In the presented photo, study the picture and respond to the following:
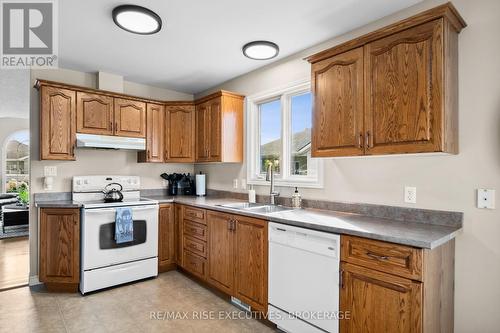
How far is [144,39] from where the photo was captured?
2.69m

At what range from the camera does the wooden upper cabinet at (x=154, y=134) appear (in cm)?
385

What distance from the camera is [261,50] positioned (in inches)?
112

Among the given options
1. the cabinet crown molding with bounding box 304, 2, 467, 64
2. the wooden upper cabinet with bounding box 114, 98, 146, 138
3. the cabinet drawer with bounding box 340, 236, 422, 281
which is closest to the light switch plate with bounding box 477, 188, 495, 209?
the cabinet drawer with bounding box 340, 236, 422, 281

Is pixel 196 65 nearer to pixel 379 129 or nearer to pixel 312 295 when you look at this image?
pixel 379 129

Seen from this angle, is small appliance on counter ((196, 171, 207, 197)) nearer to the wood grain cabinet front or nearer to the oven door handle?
the oven door handle

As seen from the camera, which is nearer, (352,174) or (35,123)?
(352,174)

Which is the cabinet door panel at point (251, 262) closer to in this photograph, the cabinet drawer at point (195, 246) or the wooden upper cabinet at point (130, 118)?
the cabinet drawer at point (195, 246)

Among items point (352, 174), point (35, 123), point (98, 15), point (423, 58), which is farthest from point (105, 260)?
point (423, 58)

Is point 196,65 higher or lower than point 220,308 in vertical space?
higher

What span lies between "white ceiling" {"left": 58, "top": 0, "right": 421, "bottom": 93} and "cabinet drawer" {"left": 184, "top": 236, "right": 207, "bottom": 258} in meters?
A: 2.05

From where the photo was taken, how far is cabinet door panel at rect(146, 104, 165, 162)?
12.6 feet

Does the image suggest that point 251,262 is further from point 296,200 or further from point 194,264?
point 194,264

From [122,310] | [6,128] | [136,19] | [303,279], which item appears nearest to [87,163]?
[122,310]

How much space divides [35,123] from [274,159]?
2783 millimetres
